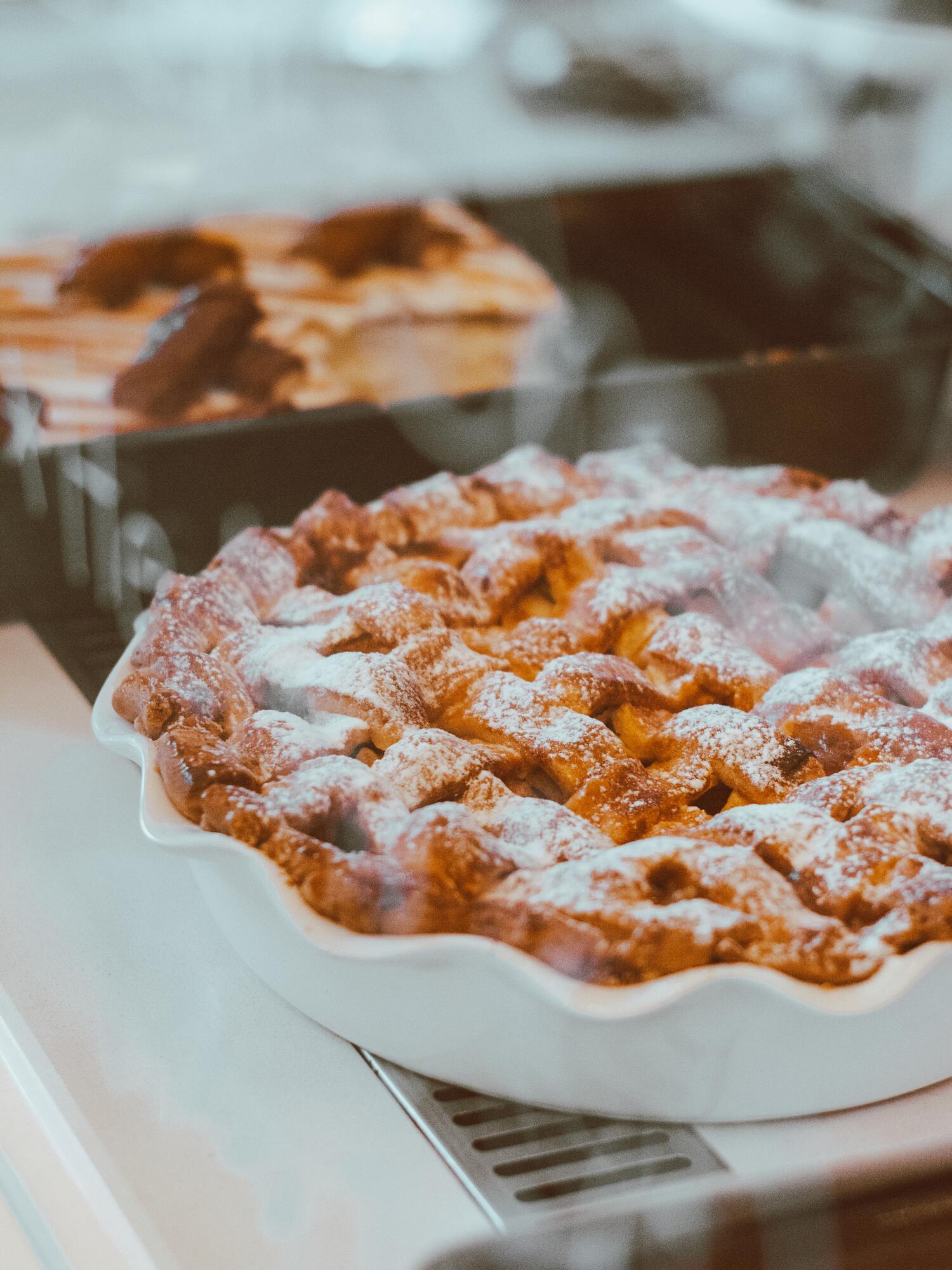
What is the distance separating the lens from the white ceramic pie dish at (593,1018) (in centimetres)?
53

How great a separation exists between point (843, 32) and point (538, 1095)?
124cm

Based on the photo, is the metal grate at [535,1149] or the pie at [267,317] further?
the pie at [267,317]

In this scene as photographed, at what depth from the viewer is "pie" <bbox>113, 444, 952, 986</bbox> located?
1.86 feet

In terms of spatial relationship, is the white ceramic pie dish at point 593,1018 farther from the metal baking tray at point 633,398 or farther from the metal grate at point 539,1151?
the metal baking tray at point 633,398

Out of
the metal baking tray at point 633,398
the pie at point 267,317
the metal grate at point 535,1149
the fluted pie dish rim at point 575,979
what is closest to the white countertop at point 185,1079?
the metal grate at point 535,1149

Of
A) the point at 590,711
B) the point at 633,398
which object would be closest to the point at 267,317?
the point at 633,398

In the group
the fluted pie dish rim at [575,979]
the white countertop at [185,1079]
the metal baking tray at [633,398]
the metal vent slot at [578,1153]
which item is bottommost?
the white countertop at [185,1079]

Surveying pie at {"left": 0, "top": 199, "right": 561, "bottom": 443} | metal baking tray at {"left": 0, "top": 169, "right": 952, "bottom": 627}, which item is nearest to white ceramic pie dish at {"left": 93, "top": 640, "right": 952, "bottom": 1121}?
metal baking tray at {"left": 0, "top": 169, "right": 952, "bottom": 627}

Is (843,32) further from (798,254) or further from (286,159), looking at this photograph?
(286,159)

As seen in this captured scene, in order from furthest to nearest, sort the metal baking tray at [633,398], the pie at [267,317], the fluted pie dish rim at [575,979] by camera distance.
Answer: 1. the pie at [267,317]
2. the metal baking tray at [633,398]
3. the fluted pie dish rim at [575,979]

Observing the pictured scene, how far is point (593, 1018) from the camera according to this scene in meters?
0.52

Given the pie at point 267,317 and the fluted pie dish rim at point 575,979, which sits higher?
the fluted pie dish rim at point 575,979

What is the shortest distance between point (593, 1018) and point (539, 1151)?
12 cm

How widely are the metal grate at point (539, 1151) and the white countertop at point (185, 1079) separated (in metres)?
0.01
